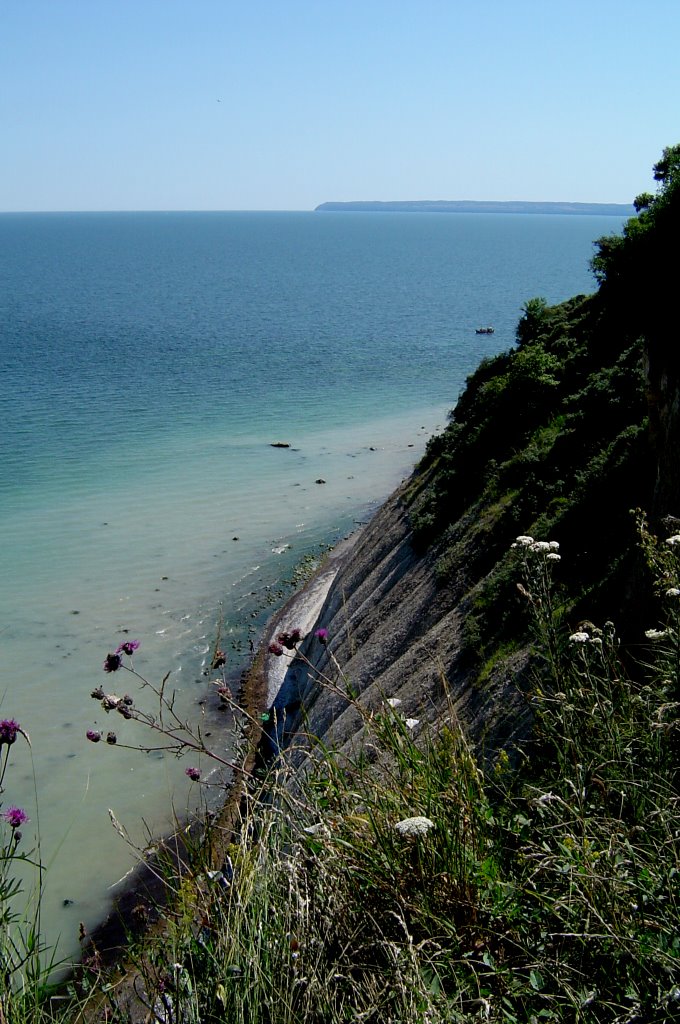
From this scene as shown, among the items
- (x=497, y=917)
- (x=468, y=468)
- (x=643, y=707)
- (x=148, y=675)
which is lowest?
(x=148, y=675)

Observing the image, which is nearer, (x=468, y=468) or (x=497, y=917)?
(x=497, y=917)

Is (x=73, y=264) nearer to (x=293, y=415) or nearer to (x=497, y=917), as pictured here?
(x=293, y=415)

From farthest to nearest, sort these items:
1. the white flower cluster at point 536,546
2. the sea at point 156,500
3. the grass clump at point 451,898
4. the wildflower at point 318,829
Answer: the sea at point 156,500
the white flower cluster at point 536,546
the wildflower at point 318,829
the grass clump at point 451,898

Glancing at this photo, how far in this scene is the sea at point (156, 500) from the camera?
64.2ft

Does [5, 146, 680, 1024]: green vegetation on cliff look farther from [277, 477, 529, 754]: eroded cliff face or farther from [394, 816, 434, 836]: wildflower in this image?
[277, 477, 529, 754]: eroded cliff face

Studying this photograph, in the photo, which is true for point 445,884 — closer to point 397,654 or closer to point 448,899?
point 448,899

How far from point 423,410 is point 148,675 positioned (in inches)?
1315

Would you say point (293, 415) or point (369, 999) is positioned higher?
point (369, 999)

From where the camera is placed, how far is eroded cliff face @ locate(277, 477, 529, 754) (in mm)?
13211

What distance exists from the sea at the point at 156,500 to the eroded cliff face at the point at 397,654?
2.79 metres

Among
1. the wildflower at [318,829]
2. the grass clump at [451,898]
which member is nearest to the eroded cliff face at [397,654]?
the grass clump at [451,898]

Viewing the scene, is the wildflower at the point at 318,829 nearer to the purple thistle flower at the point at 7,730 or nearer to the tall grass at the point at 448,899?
the tall grass at the point at 448,899

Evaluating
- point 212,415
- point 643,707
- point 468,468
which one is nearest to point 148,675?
point 468,468

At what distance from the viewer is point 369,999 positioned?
433cm
